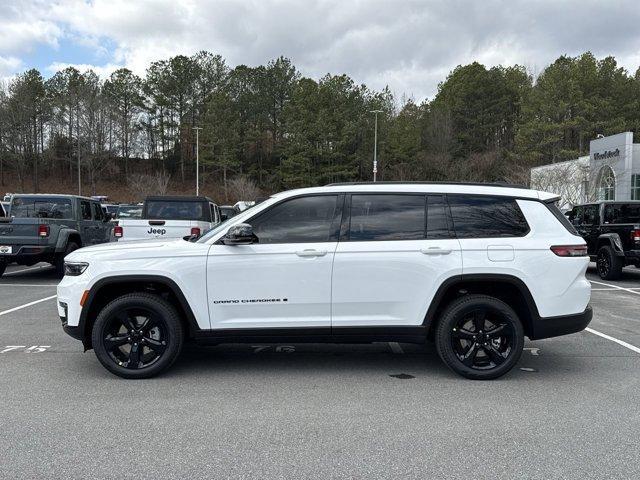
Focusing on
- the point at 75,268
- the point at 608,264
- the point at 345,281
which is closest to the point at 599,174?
the point at 608,264

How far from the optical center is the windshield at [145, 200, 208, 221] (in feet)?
36.8

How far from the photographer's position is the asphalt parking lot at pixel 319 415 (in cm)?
338

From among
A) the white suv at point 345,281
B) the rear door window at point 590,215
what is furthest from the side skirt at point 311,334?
the rear door window at point 590,215

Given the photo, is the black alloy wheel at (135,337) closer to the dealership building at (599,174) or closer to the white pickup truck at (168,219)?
the white pickup truck at (168,219)

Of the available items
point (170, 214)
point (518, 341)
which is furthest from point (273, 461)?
point (170, 214)

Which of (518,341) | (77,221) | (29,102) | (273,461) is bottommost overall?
(273,461)

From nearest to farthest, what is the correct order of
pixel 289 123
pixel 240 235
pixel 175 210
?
1. pixel 240 235
2. pixel 175 210
3. pixel 289 123

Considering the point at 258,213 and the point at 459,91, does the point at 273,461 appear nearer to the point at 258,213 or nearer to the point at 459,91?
the point at 258,213

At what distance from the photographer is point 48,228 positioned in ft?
36.3

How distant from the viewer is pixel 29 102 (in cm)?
5922

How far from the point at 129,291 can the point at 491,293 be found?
3563 mm

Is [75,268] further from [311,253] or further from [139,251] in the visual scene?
[311,253]

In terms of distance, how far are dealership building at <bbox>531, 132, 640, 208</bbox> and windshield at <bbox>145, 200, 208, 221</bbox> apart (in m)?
23.6

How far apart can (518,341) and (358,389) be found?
158cm
